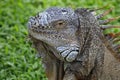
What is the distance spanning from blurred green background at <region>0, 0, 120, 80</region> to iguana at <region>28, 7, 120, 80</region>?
29.6 inches

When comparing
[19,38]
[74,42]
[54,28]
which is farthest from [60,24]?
[19,38]

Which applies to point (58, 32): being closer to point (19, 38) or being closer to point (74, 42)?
point (74, 42)

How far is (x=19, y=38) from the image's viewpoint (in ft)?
23.2

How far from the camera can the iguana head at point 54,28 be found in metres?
4.05

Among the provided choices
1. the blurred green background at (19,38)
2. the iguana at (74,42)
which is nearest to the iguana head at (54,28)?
the iguana at (74,42)

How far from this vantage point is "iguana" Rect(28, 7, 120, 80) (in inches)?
160

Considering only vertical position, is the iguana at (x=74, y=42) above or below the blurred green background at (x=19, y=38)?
above

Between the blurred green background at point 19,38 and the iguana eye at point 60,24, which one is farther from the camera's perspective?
the blurred green background at point 19,38

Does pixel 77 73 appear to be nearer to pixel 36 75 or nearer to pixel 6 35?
pixel 36 75

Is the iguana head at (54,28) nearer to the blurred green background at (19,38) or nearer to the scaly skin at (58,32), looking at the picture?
the scaly skin at (58,32)

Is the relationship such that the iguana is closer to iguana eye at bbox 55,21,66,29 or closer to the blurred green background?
iguana eye at bbox 55,21,66,29

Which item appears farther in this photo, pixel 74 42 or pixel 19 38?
pixel 19 38

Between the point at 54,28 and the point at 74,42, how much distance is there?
21cm

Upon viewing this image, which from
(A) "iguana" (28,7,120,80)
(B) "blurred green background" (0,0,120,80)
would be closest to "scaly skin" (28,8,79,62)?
(A) "iguana" (28,7,120,80)
